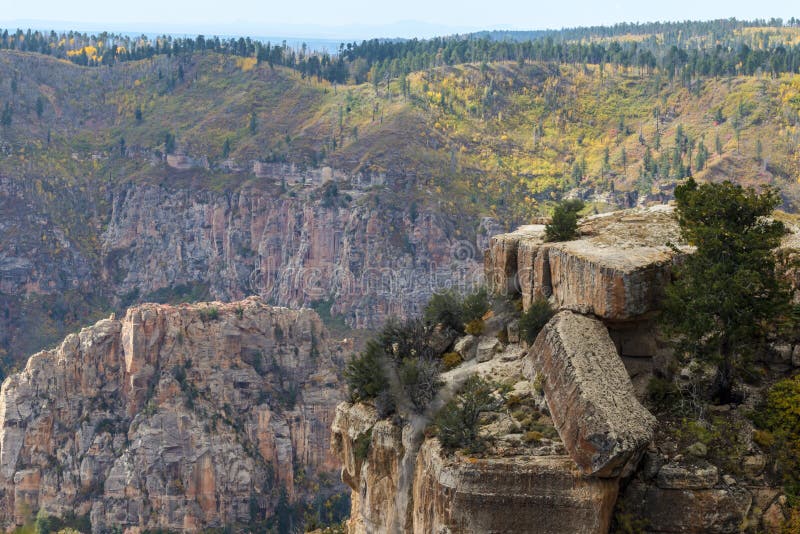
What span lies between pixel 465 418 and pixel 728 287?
305 inches

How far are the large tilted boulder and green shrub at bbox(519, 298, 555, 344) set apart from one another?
1193 millimetres

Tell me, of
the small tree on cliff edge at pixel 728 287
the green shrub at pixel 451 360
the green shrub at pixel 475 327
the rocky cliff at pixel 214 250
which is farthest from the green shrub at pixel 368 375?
the rocky cliff at pixel 214 250

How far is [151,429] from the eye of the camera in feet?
347

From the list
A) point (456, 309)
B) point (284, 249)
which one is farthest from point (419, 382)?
point (284, 249)

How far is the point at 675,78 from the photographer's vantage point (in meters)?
188

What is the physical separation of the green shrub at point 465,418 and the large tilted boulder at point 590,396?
1.65 metres

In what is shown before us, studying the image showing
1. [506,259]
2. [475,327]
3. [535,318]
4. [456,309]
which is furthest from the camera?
[456,309]

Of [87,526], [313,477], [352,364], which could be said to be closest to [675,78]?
[313,477]

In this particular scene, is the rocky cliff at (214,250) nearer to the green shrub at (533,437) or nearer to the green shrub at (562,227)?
the green shrub at (562,227)

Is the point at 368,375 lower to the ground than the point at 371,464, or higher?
higher

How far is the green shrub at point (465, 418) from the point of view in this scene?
29.1 metres

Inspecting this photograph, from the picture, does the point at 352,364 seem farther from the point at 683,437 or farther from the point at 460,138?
the point at 460,138

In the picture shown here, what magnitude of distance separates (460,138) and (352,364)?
14585 centimetres

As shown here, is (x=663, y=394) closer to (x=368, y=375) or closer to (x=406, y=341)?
(x=368, y=375)
